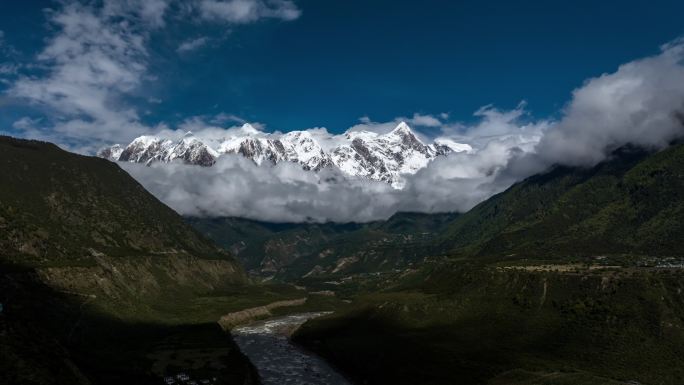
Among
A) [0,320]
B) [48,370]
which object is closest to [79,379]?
[48,370]

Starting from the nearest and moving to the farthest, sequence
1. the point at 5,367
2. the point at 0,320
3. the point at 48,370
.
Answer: the point at 5,367 → the point at 48,370 → the point at 0,320

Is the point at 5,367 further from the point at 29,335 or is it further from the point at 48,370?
the point at 29,335

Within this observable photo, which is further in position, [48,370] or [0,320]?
[0,320]

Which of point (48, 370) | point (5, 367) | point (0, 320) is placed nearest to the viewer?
point (5, 367)

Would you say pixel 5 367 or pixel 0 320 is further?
pixel 0 320

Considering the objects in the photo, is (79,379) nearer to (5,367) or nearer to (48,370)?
(48,370)

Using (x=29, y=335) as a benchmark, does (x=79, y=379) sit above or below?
below

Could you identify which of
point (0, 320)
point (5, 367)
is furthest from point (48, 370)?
point (0, 320)

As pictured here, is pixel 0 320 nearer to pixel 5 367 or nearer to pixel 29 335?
pixel 29 335
